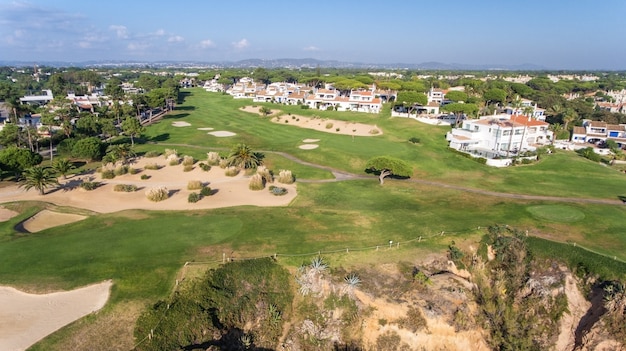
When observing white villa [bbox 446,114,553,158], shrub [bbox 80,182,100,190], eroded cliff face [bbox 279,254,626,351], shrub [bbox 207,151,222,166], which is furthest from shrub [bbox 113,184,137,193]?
white villa [bbox 446,114,553,158]

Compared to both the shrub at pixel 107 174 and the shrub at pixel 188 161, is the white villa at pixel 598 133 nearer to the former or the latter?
the shrub at pixel 188 161

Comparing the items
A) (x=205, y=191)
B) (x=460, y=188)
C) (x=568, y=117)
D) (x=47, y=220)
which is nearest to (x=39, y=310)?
(x=47, y=220)

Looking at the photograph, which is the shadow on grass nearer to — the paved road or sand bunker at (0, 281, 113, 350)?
the paved road

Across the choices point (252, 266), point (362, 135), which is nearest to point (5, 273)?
point (252, 266)

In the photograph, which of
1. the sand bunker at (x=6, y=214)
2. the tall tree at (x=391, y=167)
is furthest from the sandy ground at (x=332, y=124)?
the sand bunker at (x=6, y=214)

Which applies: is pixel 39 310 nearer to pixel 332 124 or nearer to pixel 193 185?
pixel 193 185

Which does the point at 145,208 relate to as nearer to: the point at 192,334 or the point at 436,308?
the point at 192,334
